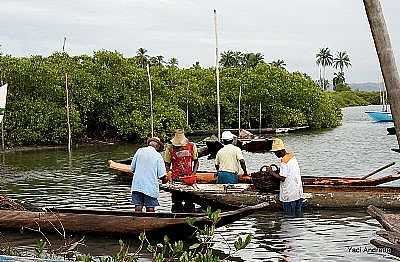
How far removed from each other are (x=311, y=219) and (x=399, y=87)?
28.1 ft

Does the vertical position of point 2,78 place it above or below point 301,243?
above

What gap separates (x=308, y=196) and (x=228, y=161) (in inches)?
71.8

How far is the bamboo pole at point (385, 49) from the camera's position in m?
4.87

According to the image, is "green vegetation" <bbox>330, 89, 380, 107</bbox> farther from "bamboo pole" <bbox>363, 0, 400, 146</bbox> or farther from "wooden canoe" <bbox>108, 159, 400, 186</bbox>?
"bamboo pole" <bbox>363, 0, 400, 146</bbox>

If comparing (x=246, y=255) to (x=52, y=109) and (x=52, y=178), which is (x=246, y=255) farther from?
(x=52, y=109)

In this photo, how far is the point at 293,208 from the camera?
507 inches

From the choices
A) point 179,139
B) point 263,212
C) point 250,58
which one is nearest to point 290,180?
point 263,212

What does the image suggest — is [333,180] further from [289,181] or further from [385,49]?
[385,49]

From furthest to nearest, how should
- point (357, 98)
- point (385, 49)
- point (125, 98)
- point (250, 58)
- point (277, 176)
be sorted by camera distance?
point (357, 98)
point (250, 58)
point (125, 98)
point (277, 176)
point (385, 49)

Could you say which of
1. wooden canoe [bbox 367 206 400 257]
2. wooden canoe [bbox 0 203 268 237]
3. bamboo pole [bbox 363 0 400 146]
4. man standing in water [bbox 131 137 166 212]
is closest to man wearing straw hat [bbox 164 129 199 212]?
man standing in water [bbox 131 137 166 212]

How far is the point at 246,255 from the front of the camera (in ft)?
34.0

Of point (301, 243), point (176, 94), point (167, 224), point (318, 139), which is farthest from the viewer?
point (176, 94)

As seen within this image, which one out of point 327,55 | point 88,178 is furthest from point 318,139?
point 327,55

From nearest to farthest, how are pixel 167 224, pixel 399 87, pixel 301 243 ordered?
pixel 399 87
pixel 167 224
pixel 301 243
